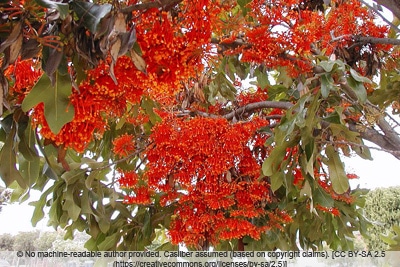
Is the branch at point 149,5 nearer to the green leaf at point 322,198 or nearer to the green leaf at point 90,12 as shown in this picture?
the green leaf at point 90,12

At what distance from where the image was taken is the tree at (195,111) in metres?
0.84

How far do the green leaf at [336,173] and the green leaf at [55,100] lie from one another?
4.05ft

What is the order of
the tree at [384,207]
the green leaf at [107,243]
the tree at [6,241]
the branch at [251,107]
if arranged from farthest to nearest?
the tree at [384,207] < the tree at [6,241] < the green leaf at [107,243] < the branch at [251,107]

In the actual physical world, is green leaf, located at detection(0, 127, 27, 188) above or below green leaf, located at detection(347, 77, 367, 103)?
below

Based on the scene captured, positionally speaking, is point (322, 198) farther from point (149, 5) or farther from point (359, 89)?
point (149, 5)

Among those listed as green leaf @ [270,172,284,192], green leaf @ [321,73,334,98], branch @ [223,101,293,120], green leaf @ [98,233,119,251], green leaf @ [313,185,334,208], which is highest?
branch @ [223,101,293,120]

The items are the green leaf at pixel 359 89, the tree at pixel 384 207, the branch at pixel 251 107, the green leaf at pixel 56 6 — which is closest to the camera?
the green leaf at pixel 56 6

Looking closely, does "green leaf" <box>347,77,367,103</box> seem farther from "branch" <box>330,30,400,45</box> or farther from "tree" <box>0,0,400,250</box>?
"branch" <box>330,30,400,45</box>

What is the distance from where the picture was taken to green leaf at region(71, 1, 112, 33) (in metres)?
0.75

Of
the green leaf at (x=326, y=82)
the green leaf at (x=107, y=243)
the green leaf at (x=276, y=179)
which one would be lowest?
the green leaf at (x=107, y=243)

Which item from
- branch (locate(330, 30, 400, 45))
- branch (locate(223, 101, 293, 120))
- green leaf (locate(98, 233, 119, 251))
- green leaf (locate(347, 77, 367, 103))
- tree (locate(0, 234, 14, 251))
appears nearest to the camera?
green leaf (locate(347, 77, 367, 103))

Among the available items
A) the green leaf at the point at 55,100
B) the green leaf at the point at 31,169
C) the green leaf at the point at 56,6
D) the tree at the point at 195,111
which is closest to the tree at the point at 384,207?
the tree at the point at 195,111

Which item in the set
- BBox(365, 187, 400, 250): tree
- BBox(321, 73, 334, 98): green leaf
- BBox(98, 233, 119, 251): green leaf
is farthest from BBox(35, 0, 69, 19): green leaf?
BBox(365, 187, 400, 250): tree

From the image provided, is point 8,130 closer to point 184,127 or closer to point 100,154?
point 184,127
